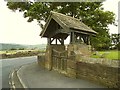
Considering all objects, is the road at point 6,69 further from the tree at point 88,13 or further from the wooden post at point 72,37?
the tree at point 88,13

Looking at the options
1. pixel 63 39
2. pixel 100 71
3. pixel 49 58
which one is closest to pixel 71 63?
pixel 100 71

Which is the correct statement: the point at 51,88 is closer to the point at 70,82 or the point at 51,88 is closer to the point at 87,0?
the point at 70,82

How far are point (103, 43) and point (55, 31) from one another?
37.7 ft

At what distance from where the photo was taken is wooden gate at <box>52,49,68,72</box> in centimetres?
1599

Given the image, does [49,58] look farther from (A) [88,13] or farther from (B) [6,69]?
(A) [88,13]

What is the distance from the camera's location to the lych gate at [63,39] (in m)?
15.6

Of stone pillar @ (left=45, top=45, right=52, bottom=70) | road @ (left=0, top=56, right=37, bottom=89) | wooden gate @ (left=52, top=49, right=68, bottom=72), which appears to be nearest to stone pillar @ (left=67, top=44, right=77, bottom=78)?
wooden gate @ (left=52, top=49, right=68, bottom=72)

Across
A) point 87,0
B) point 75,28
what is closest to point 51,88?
point 75,28

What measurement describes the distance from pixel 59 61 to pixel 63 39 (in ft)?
15.6

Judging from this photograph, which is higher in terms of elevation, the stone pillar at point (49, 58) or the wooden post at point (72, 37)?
the wooden post at point (72, 37)

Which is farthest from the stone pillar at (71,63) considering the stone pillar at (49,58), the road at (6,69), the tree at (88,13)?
the tree at (88,13)

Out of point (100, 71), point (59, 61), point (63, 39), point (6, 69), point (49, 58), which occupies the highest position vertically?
point (63, 39)

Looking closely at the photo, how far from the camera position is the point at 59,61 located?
1705 centimetres

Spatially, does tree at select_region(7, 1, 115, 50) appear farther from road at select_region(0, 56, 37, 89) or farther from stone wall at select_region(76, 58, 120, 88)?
stone wall at select_region(76, 58, 120, 88)
